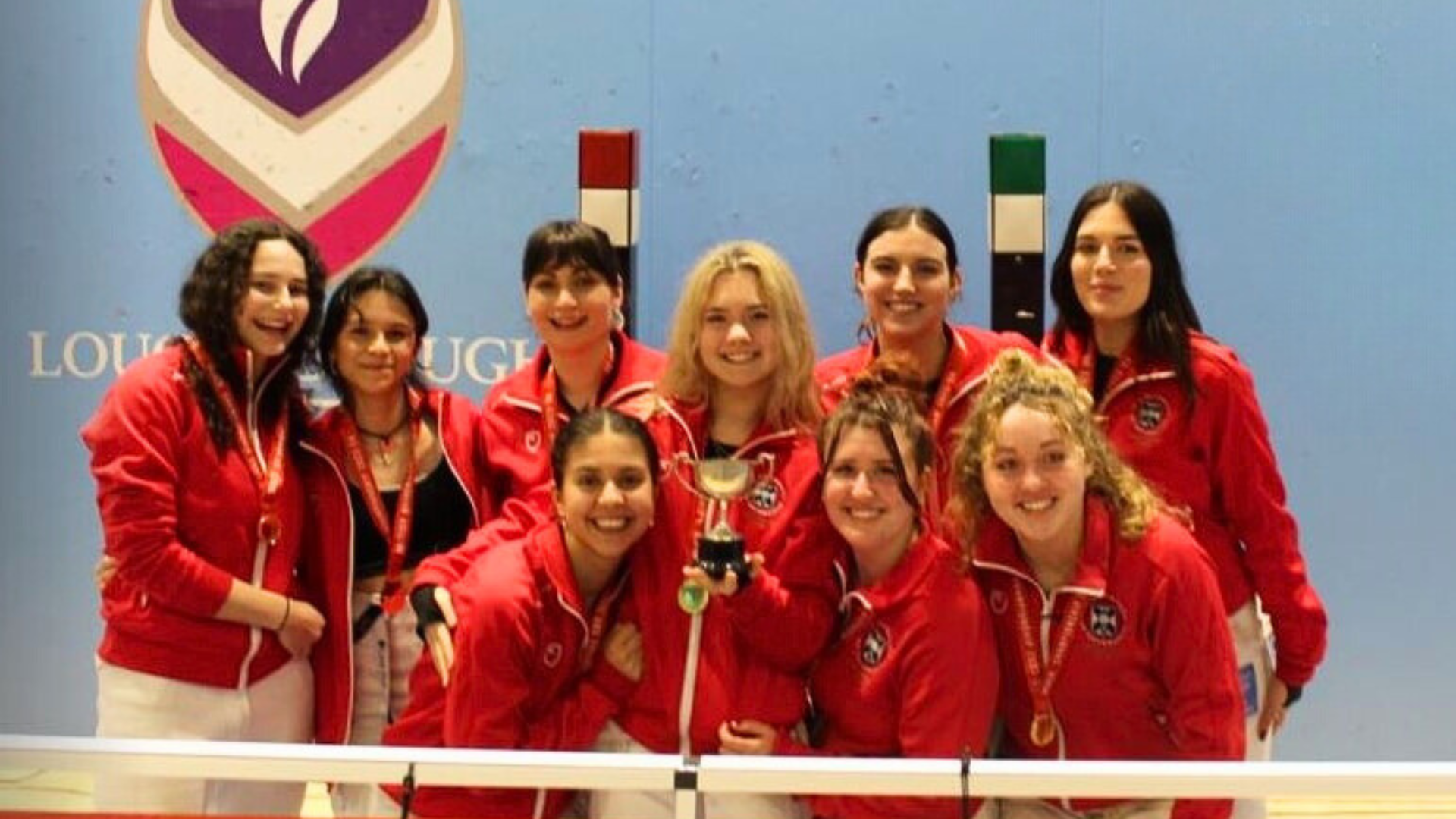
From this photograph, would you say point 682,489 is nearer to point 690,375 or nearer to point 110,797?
point 690,375

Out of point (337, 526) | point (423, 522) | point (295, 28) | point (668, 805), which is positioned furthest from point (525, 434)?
point (295, 28)

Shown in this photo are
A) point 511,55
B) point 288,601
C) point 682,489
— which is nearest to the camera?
point 682,489

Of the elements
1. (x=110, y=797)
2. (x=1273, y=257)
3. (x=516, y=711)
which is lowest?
(x=110, y=797)

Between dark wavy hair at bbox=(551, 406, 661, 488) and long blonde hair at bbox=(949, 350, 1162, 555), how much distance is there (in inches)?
19.2

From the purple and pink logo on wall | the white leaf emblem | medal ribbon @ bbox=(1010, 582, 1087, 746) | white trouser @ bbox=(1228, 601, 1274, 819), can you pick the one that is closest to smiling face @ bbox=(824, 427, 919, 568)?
medal ribbon @ bbox=(1010, 582, 1087, 746)

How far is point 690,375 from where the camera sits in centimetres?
310

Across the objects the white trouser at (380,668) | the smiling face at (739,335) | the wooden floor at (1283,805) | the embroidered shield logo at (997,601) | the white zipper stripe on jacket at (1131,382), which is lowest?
the wooden floor at (1283,805)

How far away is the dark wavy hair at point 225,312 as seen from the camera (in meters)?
3.20

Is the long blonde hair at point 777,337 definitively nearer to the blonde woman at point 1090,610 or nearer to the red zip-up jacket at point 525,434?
the red zip-up jacket at point 525,434

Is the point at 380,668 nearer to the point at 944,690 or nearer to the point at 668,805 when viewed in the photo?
the point at 668,805

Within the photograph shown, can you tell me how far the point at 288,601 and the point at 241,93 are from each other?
5.91 ft


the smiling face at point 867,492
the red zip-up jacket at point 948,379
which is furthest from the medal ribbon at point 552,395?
the smiling face at point 867,492

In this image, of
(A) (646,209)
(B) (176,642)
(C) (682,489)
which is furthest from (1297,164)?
(B) (176,642)

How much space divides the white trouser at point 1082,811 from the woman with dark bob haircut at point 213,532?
4.10 feet
